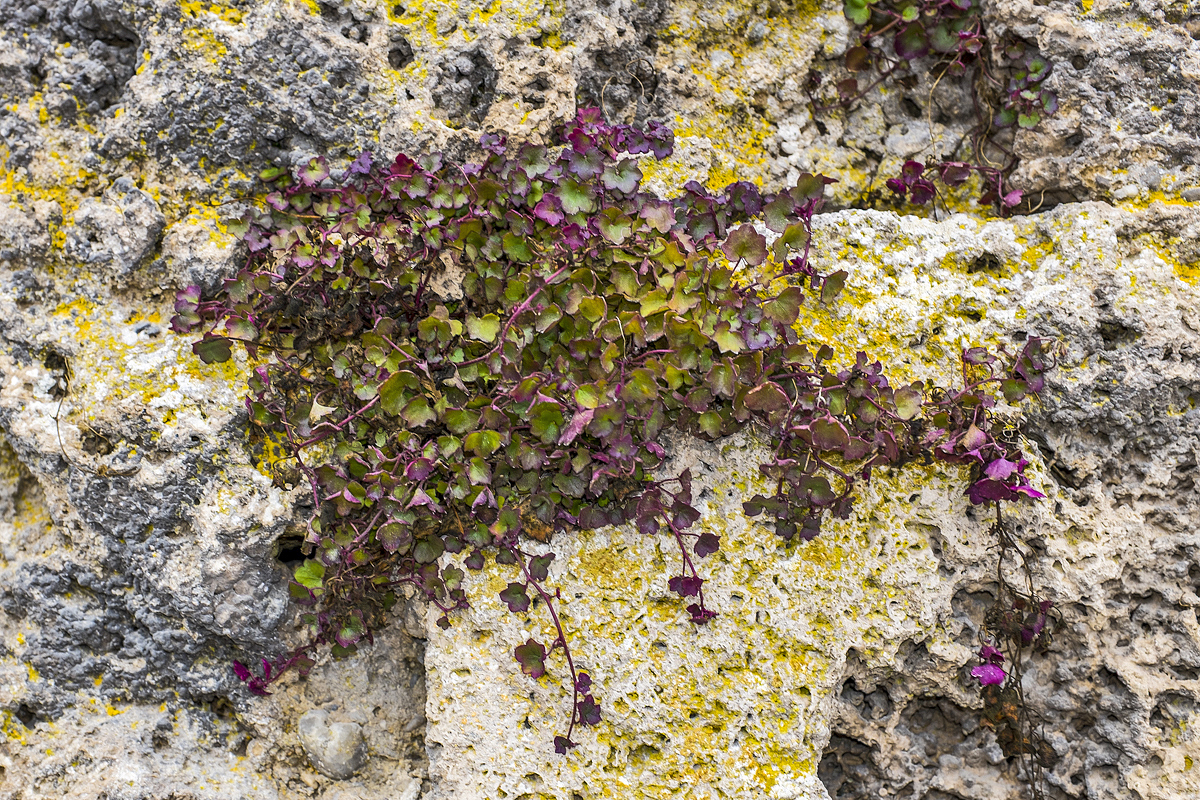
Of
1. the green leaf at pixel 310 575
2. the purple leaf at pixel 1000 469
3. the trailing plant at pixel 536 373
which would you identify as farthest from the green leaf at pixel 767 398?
the green leaf at pixel 310 575

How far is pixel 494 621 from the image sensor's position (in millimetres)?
2137

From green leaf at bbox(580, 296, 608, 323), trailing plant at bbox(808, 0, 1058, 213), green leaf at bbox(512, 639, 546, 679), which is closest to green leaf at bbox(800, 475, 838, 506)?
green leaf at bbox(580, 296, 608, 323)

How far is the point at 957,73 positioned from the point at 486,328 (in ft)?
5.70

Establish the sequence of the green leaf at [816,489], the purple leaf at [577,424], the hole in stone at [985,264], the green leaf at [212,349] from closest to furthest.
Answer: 1. the purple leaf at [577,424]
2. the green leaf at [816,489]
3. the green leaf at [212,349]
4. the hole in stone at [985,264]

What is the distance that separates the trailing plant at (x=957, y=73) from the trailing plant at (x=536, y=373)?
0.52 m

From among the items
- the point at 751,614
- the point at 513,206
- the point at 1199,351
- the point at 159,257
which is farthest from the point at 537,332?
the point at 1199,351

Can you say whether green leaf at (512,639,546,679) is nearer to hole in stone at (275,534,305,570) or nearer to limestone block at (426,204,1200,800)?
limestone block at (426,204,1200,800)

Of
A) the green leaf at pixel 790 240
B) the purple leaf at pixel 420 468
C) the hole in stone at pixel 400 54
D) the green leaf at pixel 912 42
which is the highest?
the green leaf at pixel 912 42

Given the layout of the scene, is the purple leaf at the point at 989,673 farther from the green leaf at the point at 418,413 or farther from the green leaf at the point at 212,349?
the green leaf at the point at 212,349

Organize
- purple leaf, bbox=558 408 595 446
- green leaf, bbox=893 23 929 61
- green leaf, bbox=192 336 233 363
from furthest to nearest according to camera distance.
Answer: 1. green leaf, bbox=893 23 929 61
2. green leaf, bbox=192 336 233 363
3. purple leaf, bbox=558 408 595 446

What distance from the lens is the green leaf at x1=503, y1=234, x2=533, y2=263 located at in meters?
2.23

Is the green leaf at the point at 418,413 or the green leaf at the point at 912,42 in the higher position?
the green leaf at the point at 912,42

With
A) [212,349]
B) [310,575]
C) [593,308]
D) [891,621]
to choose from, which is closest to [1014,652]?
[891,621]

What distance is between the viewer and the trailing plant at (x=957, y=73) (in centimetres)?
240
